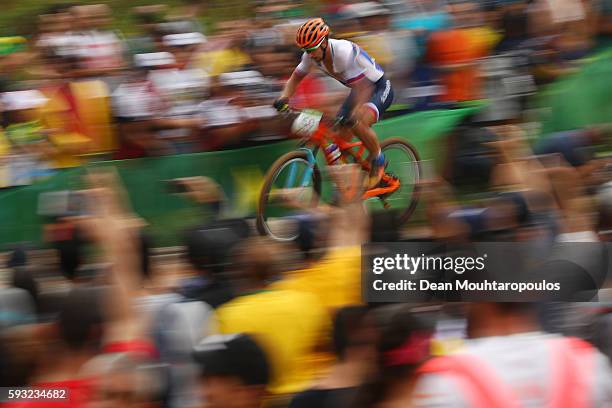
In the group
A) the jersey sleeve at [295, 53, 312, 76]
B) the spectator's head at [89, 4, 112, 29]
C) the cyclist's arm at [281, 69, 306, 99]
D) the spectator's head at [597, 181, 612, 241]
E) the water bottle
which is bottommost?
the water bottle

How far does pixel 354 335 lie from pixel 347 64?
5.09m

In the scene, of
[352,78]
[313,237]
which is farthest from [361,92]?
[313,237]

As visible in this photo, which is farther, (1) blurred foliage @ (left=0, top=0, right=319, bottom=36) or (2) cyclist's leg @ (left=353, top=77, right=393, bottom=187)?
(1) blurred foliage @ (left=0, top=0, right=319, bottom=36)

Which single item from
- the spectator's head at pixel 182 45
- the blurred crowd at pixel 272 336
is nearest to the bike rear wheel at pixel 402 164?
the spectator's head at pixel 182 45

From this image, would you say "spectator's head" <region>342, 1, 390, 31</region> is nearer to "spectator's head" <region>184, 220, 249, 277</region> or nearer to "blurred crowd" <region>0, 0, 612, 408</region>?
"blurred crowd" <region>0, 0, 612, 408</region>

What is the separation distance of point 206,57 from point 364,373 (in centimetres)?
634

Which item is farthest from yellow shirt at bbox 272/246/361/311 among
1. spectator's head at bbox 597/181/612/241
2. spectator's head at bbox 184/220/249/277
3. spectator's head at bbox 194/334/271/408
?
spectator's head at bbox 597/181/612/241

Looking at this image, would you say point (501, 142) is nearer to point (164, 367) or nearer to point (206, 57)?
point (164, 367)

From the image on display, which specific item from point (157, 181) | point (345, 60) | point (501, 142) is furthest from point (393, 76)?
point (501, 142)

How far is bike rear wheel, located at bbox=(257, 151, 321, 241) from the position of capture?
838 centimetres

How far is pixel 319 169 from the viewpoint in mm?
8750

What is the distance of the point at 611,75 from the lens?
8516 millimetres

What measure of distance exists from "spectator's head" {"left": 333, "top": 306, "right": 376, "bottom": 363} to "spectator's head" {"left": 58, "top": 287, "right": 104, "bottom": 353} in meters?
0.97

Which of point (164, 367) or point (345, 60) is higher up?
point (345, 60)
